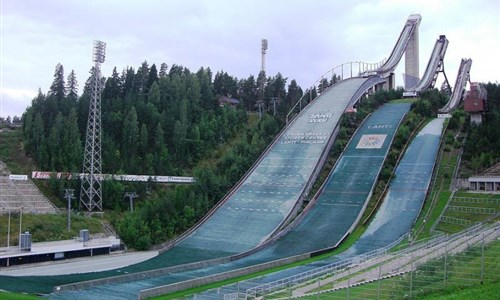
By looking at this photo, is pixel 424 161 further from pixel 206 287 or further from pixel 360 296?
pixel 360 296

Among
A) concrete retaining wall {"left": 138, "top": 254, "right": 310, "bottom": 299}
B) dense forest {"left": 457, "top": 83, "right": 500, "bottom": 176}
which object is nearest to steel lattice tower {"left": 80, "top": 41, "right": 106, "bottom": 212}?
concrete retaining wall {"left": 138, "top": 254, "right": 310, "bottom": 299}

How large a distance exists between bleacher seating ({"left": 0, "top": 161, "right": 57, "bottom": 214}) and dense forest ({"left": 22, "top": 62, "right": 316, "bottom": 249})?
4.80ft

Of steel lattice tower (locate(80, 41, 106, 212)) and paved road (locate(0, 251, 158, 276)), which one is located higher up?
steel lattice tower (locate(80, 41, 106, 212))

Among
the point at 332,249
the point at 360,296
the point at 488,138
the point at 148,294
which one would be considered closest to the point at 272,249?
the point at 332,249

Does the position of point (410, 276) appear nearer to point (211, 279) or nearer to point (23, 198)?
point (211, 279)

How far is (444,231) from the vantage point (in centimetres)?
3039

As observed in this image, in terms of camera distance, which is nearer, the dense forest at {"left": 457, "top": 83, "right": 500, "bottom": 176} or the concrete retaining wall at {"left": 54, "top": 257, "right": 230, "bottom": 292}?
the concrete retaining wall at {"left": 54, "top": 257, "right": 230, "bottom": 292}

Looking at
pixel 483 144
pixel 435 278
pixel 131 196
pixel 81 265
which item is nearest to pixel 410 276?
pixel 435 278

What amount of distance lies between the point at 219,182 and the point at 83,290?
1822 centimetres

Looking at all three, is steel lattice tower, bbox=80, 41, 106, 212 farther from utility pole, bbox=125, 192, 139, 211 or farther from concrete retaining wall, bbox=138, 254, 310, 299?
concrete retaining wall, bbox=138, 254, 310, 299

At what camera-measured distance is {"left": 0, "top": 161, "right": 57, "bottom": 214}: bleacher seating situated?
36.4 metres

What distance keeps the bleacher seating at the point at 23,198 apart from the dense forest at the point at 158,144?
1.46 meters

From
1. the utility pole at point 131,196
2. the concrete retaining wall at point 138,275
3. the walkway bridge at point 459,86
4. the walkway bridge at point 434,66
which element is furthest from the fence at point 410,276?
the walkway bridge at point 434,66

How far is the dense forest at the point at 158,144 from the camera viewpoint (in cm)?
3541
